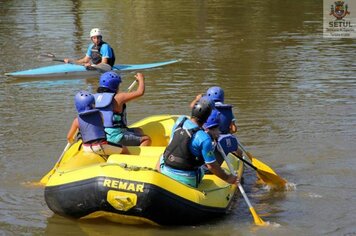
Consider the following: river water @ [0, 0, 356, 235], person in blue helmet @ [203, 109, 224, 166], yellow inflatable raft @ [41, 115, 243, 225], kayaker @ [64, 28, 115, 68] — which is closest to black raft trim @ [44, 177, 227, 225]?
yellow inflatable raft @ [41, 115, 243, 225]

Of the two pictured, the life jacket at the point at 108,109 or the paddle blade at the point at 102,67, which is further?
the paddle blade at the point at 102,67

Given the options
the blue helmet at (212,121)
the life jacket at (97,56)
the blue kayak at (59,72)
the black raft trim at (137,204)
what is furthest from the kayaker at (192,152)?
the blue kayak at (59,72)

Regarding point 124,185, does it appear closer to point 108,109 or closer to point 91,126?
point 91,126

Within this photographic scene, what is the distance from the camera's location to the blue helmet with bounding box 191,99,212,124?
6.43 meters

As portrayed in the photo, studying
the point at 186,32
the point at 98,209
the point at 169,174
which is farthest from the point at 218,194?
the point at 186,32

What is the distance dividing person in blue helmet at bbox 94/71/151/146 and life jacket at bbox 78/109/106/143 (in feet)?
1.94

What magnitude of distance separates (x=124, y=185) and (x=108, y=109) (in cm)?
180

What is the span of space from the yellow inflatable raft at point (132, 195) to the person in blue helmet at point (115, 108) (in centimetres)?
98

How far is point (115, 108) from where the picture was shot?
8.03 m

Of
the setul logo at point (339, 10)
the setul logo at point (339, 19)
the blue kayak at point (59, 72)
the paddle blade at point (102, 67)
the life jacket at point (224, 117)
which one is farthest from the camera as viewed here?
the setul logo at point (339, 10)

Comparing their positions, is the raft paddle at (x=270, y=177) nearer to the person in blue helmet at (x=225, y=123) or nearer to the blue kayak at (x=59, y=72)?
the person in blue helmet at (x=225, y=123)

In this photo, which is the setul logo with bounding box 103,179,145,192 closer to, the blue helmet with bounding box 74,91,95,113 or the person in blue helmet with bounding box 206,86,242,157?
the blue helmet with bounding box 74,91,95,113

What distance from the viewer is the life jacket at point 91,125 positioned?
726 centimetres

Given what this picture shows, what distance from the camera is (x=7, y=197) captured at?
25.1 ft
